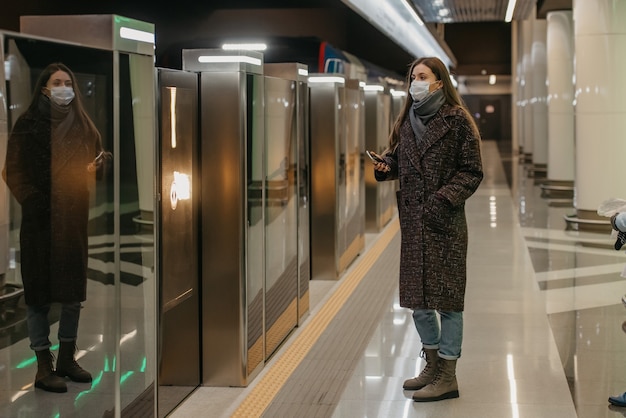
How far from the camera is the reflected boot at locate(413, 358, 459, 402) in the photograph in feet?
15.6

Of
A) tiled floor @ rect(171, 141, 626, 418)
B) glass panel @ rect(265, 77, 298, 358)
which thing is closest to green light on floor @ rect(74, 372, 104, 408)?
tiled floor @ rect(171, 141, 626, 418)

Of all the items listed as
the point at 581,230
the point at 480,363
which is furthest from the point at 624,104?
the point at 480,363

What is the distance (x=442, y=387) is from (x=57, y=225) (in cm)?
238

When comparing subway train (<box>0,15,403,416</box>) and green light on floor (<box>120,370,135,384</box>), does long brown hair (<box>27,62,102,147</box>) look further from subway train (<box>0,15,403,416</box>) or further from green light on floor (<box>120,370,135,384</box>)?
green light on floor (<box>120,370,135,384</box>)

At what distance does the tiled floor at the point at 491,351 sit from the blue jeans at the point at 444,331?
0.26 m

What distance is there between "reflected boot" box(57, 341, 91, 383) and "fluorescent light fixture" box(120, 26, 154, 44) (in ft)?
3.73

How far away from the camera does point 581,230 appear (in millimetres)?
12102

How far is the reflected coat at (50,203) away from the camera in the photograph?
2957mm

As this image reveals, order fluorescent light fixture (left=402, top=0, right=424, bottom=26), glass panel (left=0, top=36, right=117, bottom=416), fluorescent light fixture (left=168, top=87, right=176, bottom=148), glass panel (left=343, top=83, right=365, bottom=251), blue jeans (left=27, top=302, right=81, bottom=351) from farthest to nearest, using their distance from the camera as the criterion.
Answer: fluorescent light fixture (left=402, top=0, right=424, bottom=26) < glass panel (left=343, top=83, right=365, bottom=251) < fluorescent light fixture (left=168, top=87, right=176, bottom=148) < blue jeans (left=27, top=302, right=81, bottom=351) < glass panel (left=0, top=36, right=117, bottom=416)

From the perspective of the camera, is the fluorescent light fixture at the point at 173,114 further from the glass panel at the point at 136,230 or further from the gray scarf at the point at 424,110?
the gray scarf at the point at 424,110

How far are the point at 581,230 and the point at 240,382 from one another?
8070 mm

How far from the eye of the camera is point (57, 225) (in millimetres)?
3154

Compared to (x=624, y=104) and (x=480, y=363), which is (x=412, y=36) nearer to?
(x=624, y=104)

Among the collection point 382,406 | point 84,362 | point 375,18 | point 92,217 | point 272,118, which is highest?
point 375,18
